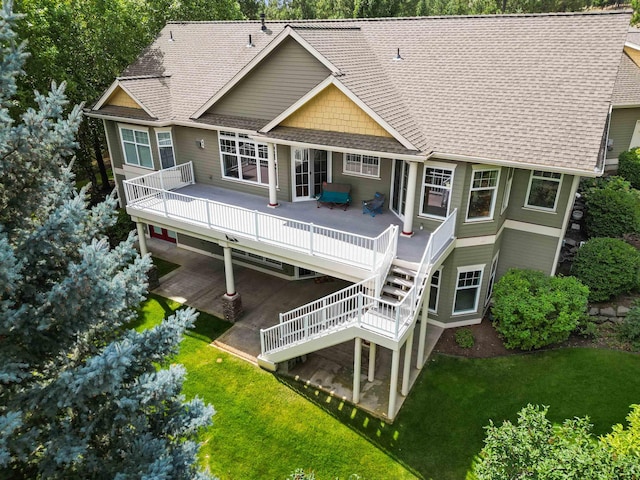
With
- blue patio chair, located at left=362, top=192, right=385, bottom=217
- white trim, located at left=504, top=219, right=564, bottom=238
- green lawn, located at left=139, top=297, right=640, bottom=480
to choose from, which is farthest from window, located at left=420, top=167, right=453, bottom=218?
green lawn, located at left=139, top=297, right=640, bottom=480

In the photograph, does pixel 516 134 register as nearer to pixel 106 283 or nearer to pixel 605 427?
pixel 605 427

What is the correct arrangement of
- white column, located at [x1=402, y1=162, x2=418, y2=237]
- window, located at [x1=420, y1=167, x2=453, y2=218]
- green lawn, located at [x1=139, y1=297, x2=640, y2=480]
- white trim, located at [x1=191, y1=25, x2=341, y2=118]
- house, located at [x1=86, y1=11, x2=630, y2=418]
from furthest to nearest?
white trim, located at [x1=191, y1=25, x2=341, y2=118] < window, located at [x1=420, y1=167, x2=453, y2=218] < white column, located at [x1=402, y1=162, x2=418, y2=237] < house, located at [x1=86, y1=11, x2=630, y2=418] < green lawn, located at [x1=139, y1=297, x2=640, y2=480]

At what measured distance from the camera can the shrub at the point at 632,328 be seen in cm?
1357

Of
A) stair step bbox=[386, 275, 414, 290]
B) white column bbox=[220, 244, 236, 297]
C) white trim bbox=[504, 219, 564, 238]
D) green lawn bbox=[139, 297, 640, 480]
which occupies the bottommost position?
green lawn bbox=[139, 297, 640, 480]

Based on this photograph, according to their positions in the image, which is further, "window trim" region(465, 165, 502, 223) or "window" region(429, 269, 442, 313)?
"window" region(429, 269, 442, 313)

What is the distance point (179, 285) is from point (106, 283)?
39.9 feet

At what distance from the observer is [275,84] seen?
52.0ft

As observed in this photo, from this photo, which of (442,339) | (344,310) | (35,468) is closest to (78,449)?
(35,468)

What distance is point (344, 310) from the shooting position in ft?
39.6

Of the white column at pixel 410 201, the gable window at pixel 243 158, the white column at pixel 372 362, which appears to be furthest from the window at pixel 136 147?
the white column at pixel 372 362

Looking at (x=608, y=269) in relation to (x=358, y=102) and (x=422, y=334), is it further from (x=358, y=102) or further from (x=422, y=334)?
(x=358, y=102)

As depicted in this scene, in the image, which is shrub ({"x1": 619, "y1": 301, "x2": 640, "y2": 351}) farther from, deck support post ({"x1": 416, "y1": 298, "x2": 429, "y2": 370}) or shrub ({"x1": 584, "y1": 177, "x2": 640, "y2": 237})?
deck support post ({"x1": 416, "y1": 298, "x2": 429, "y2": 370})

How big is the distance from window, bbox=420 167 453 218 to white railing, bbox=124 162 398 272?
2269 millimetres

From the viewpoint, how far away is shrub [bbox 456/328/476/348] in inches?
569
